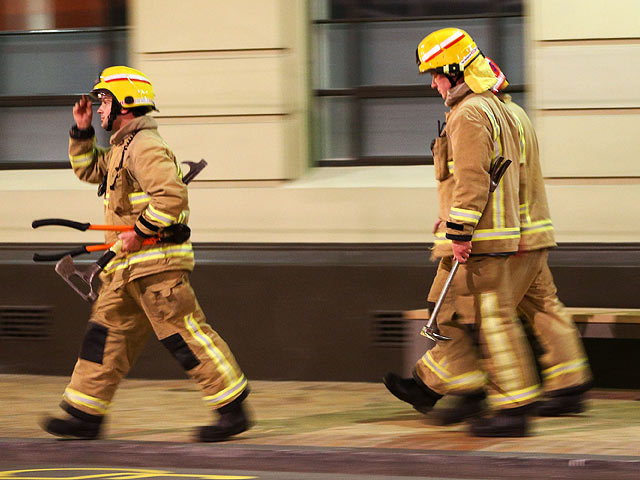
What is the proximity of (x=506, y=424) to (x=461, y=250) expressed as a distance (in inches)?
35.0

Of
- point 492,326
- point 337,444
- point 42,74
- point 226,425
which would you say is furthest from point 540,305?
point 42,74

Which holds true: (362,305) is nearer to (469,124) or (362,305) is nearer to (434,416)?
(434,416)

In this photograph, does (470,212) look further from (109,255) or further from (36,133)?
(36,133)

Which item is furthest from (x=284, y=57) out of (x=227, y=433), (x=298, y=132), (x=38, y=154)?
(x=227, y=433)

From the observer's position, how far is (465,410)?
680 cm

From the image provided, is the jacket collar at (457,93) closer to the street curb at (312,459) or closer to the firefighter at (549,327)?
the firefighter at (549,327)

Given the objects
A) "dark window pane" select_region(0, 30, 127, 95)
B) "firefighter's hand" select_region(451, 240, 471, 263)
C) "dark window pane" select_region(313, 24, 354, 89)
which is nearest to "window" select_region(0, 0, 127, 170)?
"dark window pane" select_region(0, 30, 127, 95)

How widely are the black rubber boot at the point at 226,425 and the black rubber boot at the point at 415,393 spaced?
0.98 metres

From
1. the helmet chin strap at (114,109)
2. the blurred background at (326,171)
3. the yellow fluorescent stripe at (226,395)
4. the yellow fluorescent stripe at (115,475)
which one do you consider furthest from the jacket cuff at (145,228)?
the blurred background at (326,171)

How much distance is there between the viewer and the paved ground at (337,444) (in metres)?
5.84

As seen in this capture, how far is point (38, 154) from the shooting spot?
32.6ft

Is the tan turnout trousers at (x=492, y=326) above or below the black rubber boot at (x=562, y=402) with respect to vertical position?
above

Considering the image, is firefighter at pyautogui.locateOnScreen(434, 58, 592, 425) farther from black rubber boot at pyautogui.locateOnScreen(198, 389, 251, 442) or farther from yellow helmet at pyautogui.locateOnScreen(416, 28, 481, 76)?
black rubber boot at pyautogui.locateOnScreen(198, 389, 251, 442)

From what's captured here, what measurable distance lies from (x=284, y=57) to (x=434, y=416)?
10.3 feet
